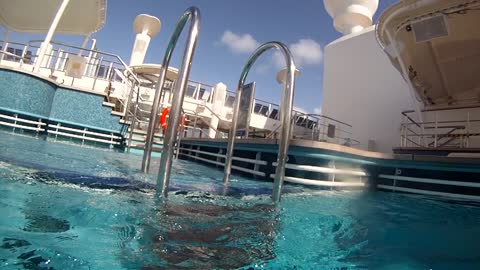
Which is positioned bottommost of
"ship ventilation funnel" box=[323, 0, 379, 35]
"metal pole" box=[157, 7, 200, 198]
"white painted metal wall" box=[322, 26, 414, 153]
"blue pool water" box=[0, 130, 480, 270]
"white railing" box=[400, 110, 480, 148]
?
"blue pool water" box=[0, 130, 480, 270]

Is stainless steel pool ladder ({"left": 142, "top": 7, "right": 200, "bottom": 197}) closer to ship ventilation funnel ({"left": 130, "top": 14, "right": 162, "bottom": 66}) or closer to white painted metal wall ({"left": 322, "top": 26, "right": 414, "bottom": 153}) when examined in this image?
white painted metal wall ({"left": 322, "top": 26, "right": 414, "bottom": 153})

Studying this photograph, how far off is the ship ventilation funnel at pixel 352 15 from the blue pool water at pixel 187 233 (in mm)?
12662

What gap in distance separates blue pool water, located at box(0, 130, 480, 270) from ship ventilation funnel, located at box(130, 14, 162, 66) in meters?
18.4

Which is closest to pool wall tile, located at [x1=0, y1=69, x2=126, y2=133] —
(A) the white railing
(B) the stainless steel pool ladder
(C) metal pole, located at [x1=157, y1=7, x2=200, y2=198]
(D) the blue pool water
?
(D) the blue pool water

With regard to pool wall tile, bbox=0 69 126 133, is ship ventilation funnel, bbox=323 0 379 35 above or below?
above

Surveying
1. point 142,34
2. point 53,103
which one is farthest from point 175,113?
point 142,34

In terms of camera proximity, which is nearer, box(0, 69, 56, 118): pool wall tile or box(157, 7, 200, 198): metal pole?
box(157, 7, 200, 198): metal pole

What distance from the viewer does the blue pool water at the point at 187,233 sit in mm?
937

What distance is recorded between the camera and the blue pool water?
0.94 metres

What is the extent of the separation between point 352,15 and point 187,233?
1414 cm

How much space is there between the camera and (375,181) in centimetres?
445

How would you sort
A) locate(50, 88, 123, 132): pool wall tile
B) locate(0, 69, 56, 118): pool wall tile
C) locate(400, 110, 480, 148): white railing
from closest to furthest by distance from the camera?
1. locate(0, 69, 56, 118): pool wall tile
2. locate(400, 110, 480, 148): white railing
3. locate(50, 88, 123, 132): pool wall tile

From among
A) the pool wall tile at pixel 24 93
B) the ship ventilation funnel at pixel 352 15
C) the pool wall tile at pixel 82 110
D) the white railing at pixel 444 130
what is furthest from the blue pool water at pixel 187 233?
the ship ventilation funnel at pixel 352 15

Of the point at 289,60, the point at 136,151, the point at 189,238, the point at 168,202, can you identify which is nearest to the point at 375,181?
the point at 289,60
